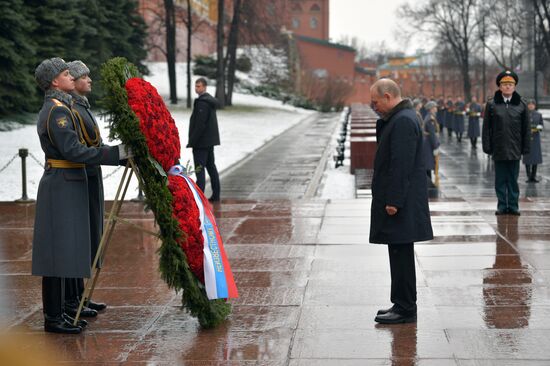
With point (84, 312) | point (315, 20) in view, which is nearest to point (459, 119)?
point (84, 312)

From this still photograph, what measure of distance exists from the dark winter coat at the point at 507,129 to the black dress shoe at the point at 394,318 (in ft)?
19.2

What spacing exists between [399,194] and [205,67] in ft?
195

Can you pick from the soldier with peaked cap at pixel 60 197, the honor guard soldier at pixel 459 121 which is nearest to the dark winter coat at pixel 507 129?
the soldier with peaked cap at pixel 60 197

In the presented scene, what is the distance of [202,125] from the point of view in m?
14.3

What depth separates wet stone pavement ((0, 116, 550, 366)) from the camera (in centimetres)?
616

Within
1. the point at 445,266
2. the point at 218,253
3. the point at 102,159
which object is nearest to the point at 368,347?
the point at 218,253

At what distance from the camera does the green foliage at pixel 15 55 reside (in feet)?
79.3

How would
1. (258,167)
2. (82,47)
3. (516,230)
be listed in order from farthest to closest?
(82,47) → (258,167) → (516,230)

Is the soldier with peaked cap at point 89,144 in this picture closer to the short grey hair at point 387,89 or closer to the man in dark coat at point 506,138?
the short grey hair at point 387,89

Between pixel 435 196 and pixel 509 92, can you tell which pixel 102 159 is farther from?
pixel 435 196

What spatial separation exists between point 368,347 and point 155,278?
309cm

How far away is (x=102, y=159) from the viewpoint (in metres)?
6.70

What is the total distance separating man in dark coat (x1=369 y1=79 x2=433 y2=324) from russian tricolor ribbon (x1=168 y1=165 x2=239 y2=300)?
43.9 inches

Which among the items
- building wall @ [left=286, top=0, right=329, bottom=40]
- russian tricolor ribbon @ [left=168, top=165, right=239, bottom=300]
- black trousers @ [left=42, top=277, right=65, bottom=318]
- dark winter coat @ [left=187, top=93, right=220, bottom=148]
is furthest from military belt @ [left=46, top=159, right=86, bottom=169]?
building wall @ [left=286, top=0, right=329, bottom=40]
